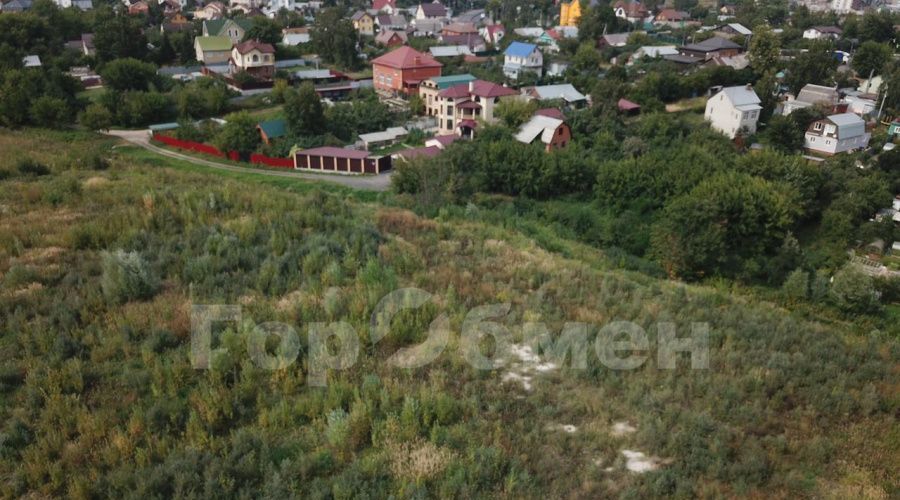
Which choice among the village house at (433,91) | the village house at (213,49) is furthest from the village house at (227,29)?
the village house at (433,91)

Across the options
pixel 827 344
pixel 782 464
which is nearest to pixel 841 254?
pixel 827 344

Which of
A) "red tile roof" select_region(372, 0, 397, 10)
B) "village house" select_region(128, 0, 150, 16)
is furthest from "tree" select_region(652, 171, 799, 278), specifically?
"red tile roof" select_region(372, 0, 397, 10)

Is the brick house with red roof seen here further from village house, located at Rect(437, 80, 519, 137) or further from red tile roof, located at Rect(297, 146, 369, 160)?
red tile roof, located at Rect(297, 146, 369, 160)

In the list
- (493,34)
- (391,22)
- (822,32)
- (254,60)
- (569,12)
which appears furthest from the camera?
(569,12)

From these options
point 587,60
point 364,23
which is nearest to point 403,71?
point 587,60

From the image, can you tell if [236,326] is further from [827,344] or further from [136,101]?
[136,101]

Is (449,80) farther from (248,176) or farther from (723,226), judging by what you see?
(723,226)
